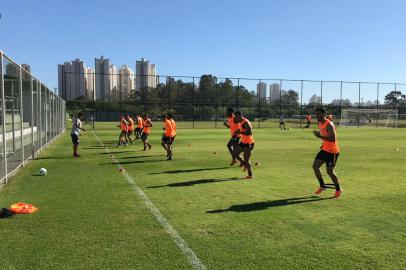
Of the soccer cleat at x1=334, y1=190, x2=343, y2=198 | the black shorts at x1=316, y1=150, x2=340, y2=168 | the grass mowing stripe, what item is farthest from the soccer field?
the black shorts at x1=316, y1=150, x2=340, y2=168

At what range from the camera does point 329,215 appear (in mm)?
7340

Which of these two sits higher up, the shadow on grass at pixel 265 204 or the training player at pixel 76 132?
the training player at pixel 76 132

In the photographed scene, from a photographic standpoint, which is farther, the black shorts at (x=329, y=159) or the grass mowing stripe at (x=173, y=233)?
the black shorts at (x=329, y=159)

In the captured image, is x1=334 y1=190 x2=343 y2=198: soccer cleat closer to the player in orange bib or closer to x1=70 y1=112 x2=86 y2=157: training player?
the player in orange bib

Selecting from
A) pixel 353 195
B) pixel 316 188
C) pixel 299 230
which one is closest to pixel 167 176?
pixel 316 188

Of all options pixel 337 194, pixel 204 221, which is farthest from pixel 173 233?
pixel 337 194

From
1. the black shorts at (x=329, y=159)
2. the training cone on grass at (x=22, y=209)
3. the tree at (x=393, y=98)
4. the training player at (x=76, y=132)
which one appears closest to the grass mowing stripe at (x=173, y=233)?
the training cone on grass at (x=22, y=209)

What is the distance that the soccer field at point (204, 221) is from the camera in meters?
5.14

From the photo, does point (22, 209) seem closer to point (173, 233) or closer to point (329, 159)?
point (173, 233)

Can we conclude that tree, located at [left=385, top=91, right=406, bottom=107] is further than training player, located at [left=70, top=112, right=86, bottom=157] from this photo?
Yes

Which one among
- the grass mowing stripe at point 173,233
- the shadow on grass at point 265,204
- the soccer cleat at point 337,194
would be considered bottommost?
the shadow on grass at point 265,204

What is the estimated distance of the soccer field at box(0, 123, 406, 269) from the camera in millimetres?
5141

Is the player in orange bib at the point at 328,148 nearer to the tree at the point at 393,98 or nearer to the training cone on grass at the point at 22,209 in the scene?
the training cone on grass at the point at 22,209

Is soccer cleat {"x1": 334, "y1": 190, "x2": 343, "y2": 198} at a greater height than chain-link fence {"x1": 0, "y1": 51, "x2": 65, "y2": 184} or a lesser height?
lesser
